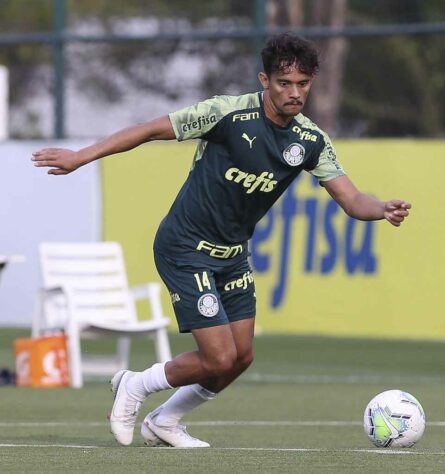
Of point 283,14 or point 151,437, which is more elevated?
point 283,14

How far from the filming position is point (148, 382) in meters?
8.09

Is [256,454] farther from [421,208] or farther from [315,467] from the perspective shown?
[421,208]

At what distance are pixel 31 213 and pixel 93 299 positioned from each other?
4.28 meters

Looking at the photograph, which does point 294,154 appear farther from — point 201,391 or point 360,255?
point 360,255

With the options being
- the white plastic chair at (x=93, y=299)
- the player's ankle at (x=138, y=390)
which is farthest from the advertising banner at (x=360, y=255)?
the player's ankle at (x=138, y=390)

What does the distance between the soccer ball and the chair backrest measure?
5.98 meters

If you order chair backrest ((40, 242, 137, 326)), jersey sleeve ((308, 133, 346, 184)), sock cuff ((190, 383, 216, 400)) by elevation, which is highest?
jersey sleeve ((308, 133, 346, 184))

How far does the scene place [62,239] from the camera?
17.9 metres

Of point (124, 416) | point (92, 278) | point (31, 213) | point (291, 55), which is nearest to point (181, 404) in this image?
point (124, 416)

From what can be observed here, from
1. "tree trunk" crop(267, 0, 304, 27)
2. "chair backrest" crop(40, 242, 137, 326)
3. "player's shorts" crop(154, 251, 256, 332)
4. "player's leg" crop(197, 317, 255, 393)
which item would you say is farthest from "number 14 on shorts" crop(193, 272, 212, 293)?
"tree trunk" crop(267, 0, 304, 27)

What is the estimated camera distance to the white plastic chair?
13.0 metres

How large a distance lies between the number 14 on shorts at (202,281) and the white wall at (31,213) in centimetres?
1006

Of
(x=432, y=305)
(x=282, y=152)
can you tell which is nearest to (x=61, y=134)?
(x=432, y=305)

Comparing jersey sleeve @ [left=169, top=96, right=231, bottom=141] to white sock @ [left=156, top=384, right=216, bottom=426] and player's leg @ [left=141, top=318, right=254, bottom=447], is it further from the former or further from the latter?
Answer: white sock @ [left=156, top=384, right=216, bottom=426]
